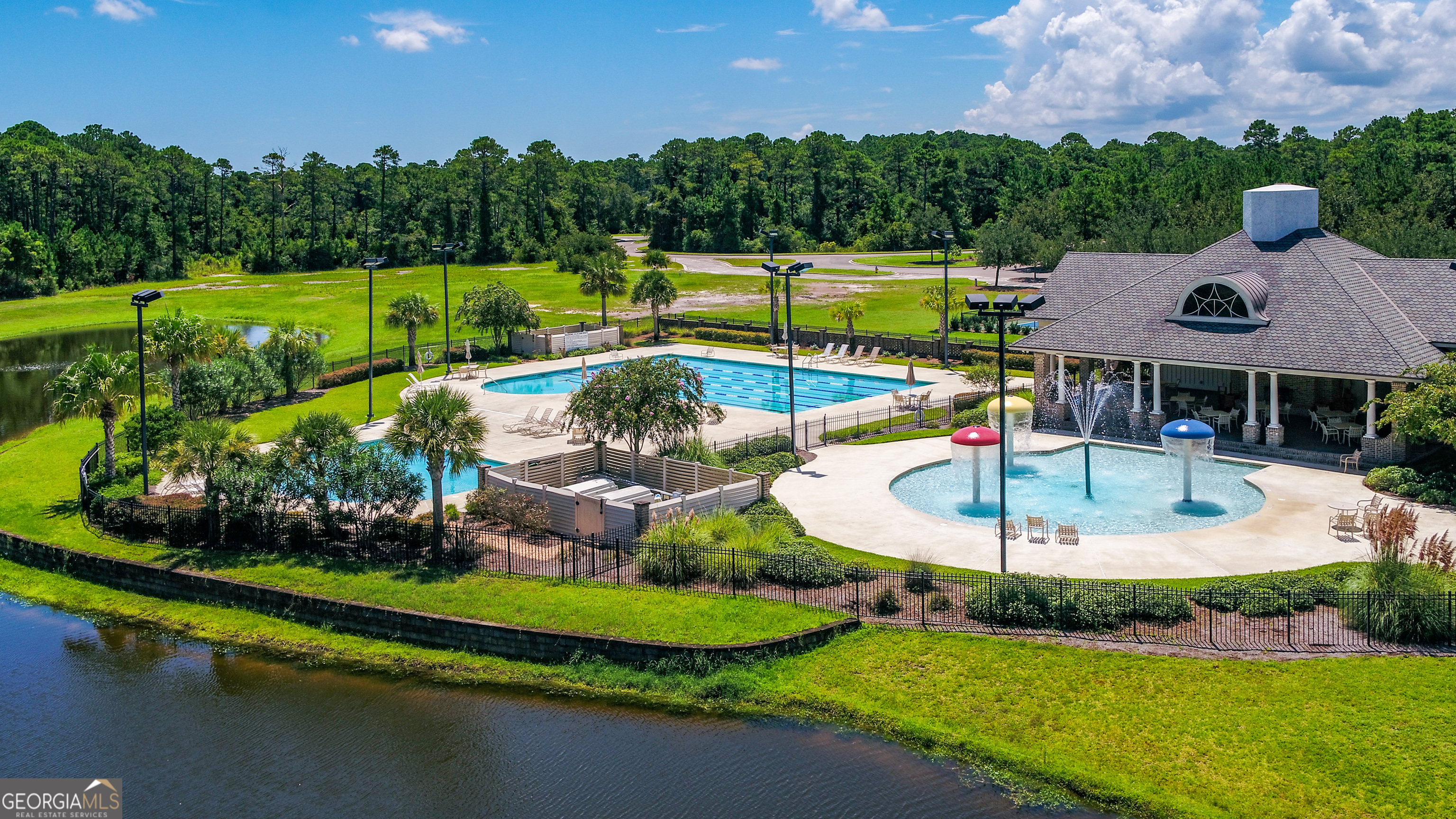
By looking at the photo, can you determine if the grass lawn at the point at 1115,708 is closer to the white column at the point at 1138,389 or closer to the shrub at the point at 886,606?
the shrub at the point at 886,606

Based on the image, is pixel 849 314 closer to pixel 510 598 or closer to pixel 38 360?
pixel 510 598

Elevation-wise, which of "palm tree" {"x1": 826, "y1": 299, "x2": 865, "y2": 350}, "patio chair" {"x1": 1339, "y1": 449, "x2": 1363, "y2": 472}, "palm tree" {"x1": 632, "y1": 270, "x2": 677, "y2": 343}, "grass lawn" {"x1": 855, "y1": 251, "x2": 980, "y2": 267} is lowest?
"patio chair" {"x1": 1339, "y1": 449, "x2": 1363, "y2": 472}

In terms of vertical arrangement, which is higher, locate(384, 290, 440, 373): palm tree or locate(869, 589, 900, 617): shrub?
locate(384, 290, 440, 373): palm tree

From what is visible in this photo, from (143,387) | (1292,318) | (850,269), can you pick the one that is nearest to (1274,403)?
(1292,318)

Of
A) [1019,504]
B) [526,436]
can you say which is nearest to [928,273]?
[526,436]

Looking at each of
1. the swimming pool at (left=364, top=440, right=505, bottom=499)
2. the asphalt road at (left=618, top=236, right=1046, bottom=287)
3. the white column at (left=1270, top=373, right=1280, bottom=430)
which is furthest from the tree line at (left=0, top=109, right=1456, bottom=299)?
the swimming pool at (left=364, top=440, right=505, bottom=499)

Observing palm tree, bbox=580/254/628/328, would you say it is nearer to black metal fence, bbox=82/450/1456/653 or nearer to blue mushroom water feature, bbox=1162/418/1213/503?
black metal fence, bbox=82/450/1456/653
